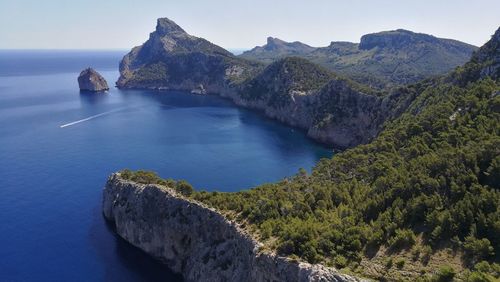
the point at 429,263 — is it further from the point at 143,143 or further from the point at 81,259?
the point at 143,143

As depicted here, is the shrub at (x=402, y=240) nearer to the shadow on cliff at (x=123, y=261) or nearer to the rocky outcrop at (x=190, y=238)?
the rocky outcrop at (x=190, y=238)

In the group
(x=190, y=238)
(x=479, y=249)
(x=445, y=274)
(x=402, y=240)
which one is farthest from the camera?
(x=190, y=238)

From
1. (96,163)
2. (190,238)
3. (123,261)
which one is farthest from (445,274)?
(96,163)

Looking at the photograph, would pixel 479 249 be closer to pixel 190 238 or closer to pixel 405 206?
pixel 405 206

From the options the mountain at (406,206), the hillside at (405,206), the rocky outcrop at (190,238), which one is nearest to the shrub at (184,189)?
the hillside at (405,206)

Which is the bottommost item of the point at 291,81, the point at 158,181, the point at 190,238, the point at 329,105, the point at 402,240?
the point at 190,238

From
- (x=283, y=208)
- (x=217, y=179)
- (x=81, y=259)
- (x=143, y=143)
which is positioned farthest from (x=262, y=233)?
(x=143, y=143)

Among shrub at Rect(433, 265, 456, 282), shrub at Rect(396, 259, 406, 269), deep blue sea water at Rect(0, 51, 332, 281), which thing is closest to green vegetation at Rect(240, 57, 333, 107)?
deep blue sea water at Rect(0, 51, 332, 281)
